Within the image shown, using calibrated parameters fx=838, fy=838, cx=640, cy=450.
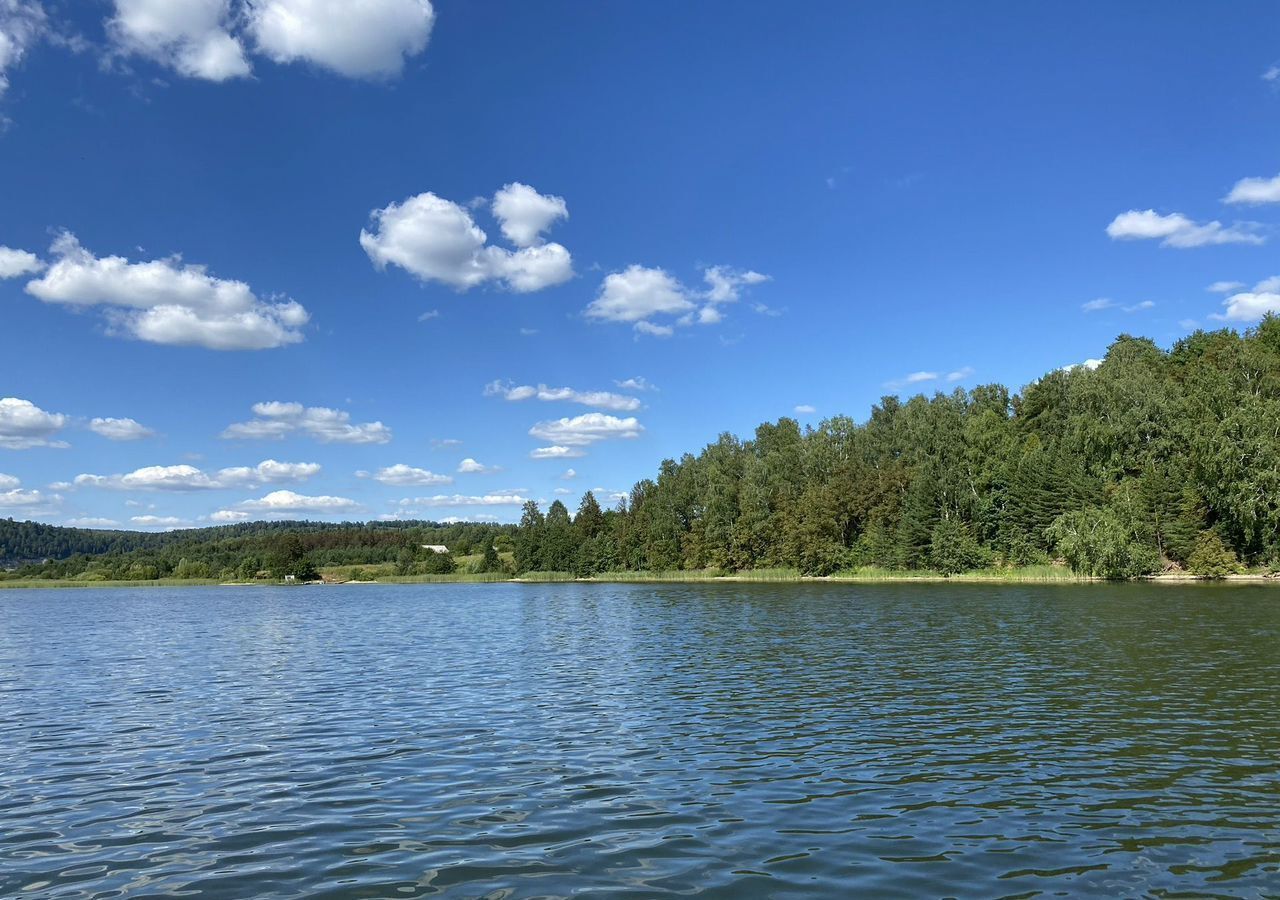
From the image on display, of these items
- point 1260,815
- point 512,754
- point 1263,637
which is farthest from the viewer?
point 1263,637

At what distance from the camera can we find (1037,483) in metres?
129

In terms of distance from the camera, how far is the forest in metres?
108

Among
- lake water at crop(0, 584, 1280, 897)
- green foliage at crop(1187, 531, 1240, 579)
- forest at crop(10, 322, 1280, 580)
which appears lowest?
lake water at crop(0, 584, 1280, 897)

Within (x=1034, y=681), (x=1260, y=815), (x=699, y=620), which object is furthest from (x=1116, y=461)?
(x=1260, y=815)

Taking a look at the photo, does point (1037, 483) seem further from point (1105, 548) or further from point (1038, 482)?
point (1105, 548)

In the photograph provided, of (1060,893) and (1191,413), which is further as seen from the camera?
(1191,413)

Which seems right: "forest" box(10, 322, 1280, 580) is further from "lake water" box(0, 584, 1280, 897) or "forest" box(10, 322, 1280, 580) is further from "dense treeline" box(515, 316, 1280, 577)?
"lake water" box(0, 584, 1280, 897)

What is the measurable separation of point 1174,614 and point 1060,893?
5659 cm

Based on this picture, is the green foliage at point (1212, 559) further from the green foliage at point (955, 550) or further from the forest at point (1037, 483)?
the green foliage at point (955, 550)

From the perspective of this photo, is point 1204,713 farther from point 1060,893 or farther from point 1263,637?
point 1263,637

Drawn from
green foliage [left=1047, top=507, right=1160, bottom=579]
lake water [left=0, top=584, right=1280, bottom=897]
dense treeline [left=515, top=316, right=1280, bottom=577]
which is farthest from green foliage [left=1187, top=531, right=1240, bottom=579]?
lake water [left=0, top=584, right=1280, bottom=897]

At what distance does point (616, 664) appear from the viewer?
4141 centimetres

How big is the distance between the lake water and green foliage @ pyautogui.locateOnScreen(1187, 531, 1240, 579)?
234ft

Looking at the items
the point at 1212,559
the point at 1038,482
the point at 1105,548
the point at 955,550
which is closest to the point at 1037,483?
the point at 1038,482
